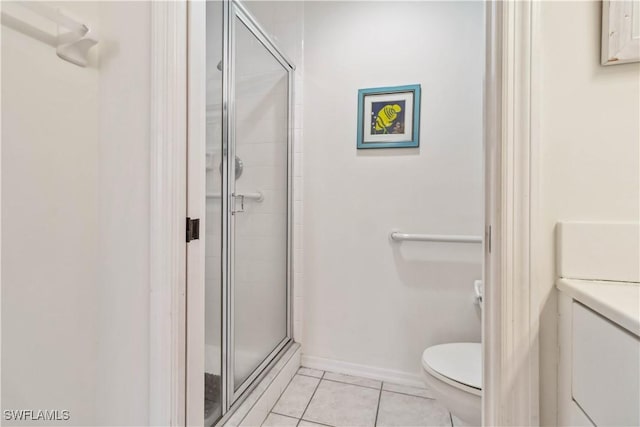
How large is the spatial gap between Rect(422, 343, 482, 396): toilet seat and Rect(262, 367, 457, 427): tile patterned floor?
1.09 feet

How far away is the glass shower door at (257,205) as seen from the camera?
1.42m

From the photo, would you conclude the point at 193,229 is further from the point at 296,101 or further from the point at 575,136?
the point at 296,101

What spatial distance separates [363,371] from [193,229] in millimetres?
1402

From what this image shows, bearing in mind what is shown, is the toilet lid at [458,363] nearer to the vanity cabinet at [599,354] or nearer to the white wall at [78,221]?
the vanity cabinet at [599,354]

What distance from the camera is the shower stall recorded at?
1.23 meters

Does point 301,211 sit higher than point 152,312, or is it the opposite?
point 301,211

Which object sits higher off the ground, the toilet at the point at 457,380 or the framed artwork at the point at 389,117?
the framed artwork at the point at 389,117

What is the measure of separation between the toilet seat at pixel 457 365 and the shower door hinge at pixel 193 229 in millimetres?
1023

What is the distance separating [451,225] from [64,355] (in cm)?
165

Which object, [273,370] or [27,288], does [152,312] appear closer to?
[27,288]

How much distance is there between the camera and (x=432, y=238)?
1.65 metres

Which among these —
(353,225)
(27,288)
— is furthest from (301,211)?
(27,288)

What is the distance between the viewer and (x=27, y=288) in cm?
76

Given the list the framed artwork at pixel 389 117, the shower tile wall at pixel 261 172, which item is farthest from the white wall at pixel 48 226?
the framed artwork at pixel 389 117
